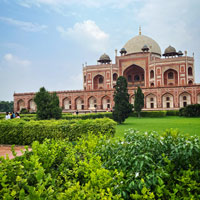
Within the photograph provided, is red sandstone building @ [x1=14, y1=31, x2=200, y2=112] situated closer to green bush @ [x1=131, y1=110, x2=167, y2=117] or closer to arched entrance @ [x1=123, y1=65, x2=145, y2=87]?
arched entrance @ [x1=123, y1=65, x2=145, y2=87]

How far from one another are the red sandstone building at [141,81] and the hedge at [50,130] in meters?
19.7

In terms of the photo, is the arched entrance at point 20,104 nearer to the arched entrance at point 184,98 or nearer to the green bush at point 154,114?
the green bush at point 154,114

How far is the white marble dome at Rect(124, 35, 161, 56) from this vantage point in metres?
39.6

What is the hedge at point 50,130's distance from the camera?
21.7 feet

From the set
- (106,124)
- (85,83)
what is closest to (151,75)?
(85,83)

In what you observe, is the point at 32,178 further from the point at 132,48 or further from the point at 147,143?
the point at 132,48

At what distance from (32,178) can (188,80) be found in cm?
3512

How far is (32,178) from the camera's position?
2068mm

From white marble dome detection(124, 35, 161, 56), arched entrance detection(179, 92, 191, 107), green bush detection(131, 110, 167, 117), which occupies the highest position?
white marble dome detection(124, 35, 161, 56)

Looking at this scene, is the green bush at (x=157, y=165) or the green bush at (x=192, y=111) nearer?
the green bush at (x=157, y=165)

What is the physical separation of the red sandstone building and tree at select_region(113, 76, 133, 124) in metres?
12.2

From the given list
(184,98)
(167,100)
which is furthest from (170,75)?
(184,98)

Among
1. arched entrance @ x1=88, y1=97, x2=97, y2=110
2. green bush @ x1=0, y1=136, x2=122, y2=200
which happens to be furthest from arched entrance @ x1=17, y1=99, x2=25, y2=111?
green bush @ x1=0, y1=136, x2=122, y2=200

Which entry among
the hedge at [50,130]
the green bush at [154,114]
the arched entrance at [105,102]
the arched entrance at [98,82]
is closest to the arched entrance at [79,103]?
the arched entrance at [105,102]
